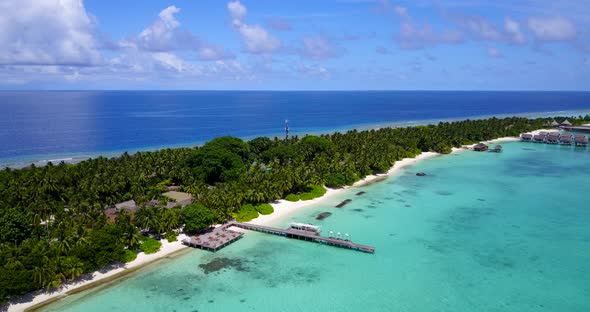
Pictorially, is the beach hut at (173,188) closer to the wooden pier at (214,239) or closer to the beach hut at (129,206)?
the beach hut at (129,206)

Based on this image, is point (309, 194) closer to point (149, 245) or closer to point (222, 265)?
point (222, 265)

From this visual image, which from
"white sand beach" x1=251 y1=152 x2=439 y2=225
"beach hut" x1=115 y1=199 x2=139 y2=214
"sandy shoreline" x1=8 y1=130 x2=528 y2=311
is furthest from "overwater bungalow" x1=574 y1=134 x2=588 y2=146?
"beach hut" x1=115 y1=199 x2=139 y2=214

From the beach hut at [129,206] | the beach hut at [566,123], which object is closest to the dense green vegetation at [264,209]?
the beach hut at [129,206]

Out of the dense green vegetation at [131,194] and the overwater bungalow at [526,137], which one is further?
the overwater bungalow at [526,137]

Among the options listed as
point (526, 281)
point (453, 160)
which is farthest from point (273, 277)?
point (453, 160)

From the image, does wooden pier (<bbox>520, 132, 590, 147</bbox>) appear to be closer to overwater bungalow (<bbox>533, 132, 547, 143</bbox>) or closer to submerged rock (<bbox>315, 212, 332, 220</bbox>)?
overwater bungalow (<bbox>533, 132, 547, 143</bbox>)

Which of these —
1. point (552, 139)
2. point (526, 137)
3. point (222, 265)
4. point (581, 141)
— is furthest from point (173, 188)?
point (581, 141)

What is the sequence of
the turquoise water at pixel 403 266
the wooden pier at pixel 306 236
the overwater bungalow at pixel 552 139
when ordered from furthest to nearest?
the overwater bungalow at pixel 552 139
the wooden pier at pixel 306 236
the turquoise water at pixel 403 266
